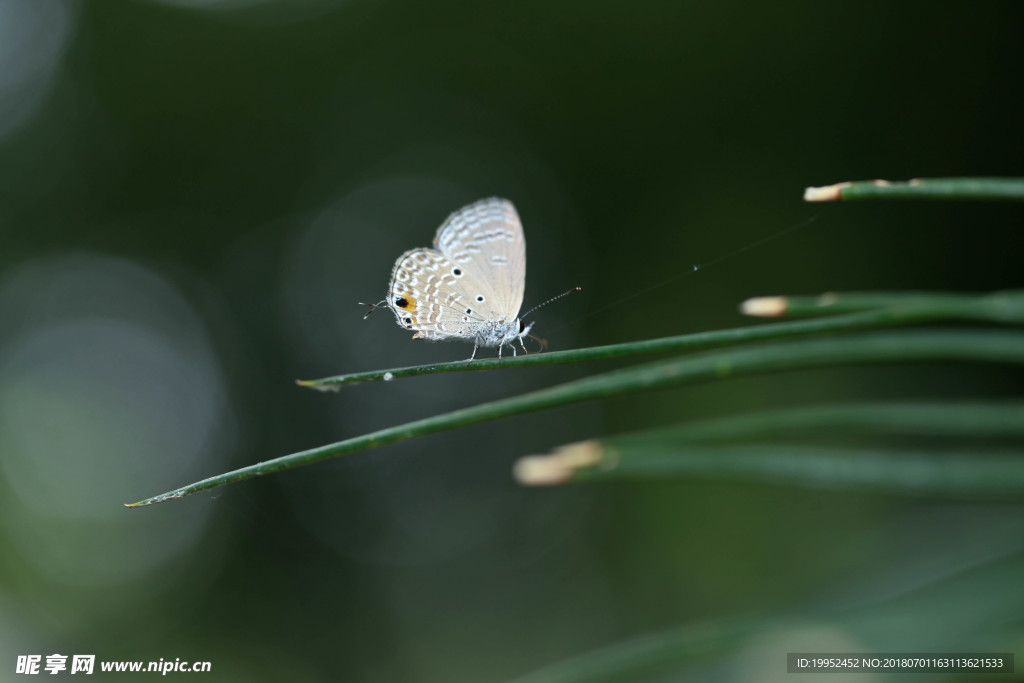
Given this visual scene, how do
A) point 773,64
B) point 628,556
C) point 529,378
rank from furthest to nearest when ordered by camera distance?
point 529,378
point 628,556
point 773,64

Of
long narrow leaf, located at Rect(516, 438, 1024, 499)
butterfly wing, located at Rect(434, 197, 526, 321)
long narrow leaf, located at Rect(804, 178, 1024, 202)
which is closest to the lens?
long narrow leaf, located at Rect(516, 438, 1024, 499)

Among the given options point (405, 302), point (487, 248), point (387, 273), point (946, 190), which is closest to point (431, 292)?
point (405, 302)

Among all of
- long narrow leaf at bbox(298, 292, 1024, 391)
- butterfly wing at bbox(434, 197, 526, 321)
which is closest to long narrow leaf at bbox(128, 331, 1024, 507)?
long narrow leaf at bbox(298, 292, 1024, 391)

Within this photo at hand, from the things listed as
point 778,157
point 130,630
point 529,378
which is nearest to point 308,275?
point 529,378

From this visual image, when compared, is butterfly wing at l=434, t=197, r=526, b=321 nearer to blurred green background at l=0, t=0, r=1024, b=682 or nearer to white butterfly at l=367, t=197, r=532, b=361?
white butterfly at l=367, t=197, r=532, b=361

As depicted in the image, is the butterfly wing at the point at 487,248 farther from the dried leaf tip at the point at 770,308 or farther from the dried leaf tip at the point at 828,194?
the dried leaf tip at the point at 770,308

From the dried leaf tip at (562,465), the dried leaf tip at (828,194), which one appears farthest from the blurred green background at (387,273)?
the dried leaf tip at (562,465)

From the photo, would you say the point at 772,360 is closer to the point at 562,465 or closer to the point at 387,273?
the point at 562,465

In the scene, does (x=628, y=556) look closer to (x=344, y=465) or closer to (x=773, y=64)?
(x=344, y=465)
